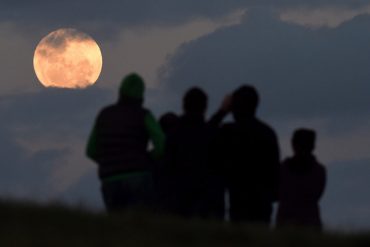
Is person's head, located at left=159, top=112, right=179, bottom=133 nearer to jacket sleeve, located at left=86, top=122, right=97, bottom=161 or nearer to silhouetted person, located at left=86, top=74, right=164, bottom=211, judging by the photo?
silhouetted person, located at left=86, top=74, right=164, bottom=211

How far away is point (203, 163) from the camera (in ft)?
47.1

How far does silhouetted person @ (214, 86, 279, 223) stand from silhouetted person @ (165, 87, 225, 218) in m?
0.43

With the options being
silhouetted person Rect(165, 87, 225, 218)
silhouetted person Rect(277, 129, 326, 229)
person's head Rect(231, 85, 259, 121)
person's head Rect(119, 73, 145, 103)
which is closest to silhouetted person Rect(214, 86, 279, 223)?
person's head Rect(231, 85, 259, 121)

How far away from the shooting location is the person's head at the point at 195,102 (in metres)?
14.4

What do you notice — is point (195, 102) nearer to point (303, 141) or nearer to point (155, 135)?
point (155, 135)

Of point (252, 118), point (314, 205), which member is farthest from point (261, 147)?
point (314, 205)

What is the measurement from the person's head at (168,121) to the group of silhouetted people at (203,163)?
0.03 metres

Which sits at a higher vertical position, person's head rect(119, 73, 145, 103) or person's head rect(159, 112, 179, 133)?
person's head rect(119, 73, 145, 103)

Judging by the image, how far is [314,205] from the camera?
1459 centimetres

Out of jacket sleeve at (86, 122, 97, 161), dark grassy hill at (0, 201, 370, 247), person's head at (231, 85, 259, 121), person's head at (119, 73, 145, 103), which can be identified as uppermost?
person's head at (119, 73, 145, 103)

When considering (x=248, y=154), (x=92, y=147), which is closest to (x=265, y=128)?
(x=248, y=154)

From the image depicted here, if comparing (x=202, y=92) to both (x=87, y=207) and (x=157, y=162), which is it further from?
(x=87, y=207)

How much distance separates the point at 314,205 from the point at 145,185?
7.22 ft

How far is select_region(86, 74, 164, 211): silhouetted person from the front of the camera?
45.6ft
